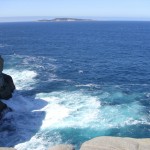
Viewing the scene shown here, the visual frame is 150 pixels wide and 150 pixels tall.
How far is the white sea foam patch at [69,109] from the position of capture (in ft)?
176

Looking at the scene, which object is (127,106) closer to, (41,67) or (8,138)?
(8,138)

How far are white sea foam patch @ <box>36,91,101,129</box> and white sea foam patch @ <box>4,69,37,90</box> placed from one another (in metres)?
7.13

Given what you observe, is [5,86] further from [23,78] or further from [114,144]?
[114,144]

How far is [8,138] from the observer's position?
160ft

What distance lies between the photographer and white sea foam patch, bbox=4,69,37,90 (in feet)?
247

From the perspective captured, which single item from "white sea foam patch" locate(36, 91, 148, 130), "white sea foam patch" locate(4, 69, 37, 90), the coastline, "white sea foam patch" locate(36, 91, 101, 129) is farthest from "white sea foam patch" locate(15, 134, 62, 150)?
"white sea foam patch" locate(4, 69, 37, 90)

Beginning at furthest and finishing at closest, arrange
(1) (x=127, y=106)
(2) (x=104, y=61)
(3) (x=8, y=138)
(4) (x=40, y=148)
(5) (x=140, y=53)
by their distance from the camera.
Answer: (5) (x=140, y=53) → (2) (x=104, y=61) → (1) (x=127, y=106) → (3) (x=8, y=138) → (4) (x=40, y=148)

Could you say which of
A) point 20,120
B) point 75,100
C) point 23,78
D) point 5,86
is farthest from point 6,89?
point 23,78

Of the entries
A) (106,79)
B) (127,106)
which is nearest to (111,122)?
(127,106)

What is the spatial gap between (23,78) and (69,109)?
26.8m

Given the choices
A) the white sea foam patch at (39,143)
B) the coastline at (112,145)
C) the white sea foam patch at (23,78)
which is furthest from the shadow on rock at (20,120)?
the coastline at (112,145)

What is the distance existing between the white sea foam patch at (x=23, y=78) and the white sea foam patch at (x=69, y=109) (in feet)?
23.4

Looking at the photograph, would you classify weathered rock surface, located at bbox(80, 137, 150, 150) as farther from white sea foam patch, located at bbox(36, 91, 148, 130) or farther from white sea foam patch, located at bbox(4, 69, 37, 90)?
white sea foam patch, located at bbox(4, 69, 37, 90)

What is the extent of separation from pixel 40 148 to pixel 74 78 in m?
39.8
